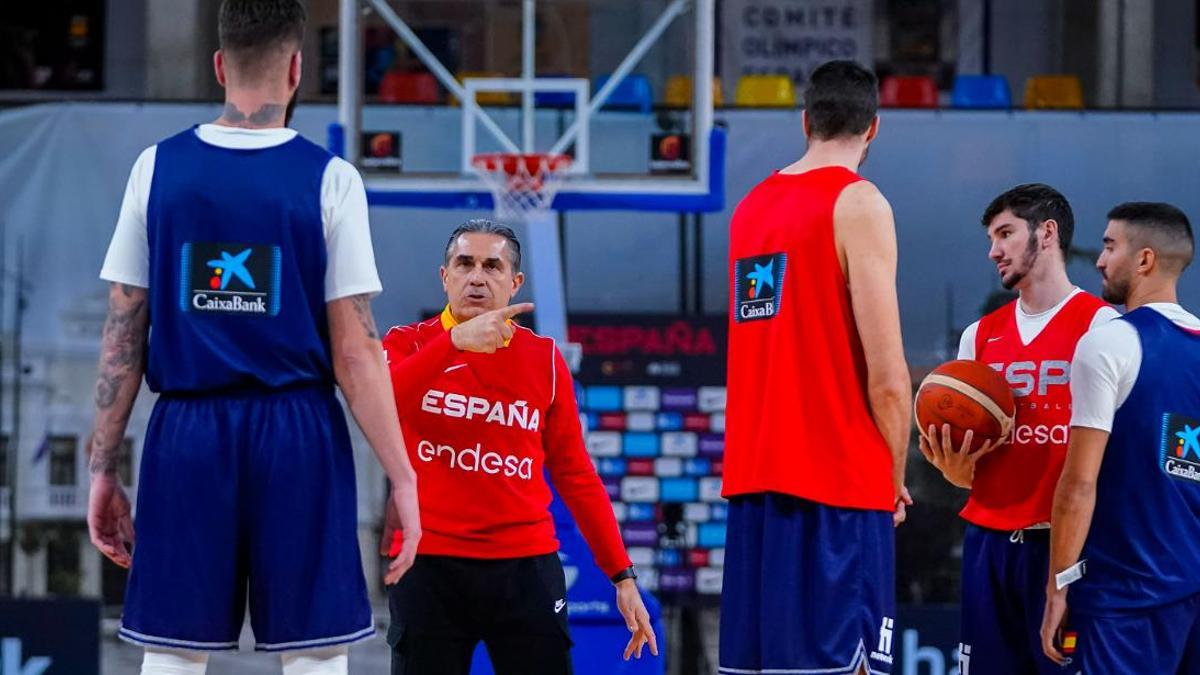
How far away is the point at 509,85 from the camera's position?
974cm

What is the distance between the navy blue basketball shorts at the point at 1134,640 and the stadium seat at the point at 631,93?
6145 mm

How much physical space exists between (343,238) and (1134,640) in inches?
95.1

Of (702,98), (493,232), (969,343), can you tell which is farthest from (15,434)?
(969,343)

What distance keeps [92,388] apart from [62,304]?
60cm

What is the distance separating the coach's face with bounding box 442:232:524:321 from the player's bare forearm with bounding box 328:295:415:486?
117 centimetres

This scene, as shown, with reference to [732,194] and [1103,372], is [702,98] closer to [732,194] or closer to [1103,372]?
[732,194]

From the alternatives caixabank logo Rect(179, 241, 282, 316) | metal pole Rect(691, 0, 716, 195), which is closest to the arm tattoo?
caixabank logo Rect(179, 241, 282, 316)

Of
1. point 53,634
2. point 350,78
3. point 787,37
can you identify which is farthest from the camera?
point 787,37

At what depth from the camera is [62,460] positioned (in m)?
10.6

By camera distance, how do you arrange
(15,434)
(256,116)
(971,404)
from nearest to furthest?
1. (256,116)
2. (971,404)
3. (15,434)

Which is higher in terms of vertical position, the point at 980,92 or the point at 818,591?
the point at 980,92

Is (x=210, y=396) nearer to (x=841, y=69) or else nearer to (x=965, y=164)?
(x=841, y=69)

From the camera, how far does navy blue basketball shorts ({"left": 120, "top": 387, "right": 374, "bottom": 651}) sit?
11.2 feet

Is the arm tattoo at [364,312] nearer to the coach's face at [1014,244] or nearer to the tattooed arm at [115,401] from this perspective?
the tattooed arm at [115,401]
